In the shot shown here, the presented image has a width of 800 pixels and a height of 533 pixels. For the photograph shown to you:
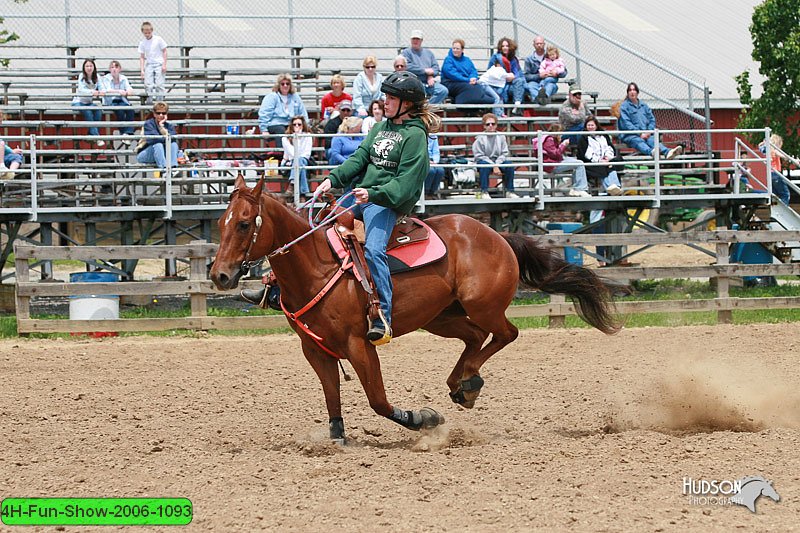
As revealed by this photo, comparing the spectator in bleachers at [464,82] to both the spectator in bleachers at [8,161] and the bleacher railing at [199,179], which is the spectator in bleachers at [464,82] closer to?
the bleacher railing at [199,179]

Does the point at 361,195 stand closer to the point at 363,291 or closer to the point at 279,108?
the point at 363,291

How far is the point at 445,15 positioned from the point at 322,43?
278cm

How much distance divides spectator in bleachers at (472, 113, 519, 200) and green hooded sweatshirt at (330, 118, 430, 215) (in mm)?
8906

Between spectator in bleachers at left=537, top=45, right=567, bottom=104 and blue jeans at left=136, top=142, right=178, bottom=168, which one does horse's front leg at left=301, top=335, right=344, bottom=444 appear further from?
spectator in bleachers at left=537, top=45, right=567, bottom=104

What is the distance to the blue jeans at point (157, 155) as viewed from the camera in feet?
52.4

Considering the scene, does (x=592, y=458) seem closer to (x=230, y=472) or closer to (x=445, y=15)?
(x=230, y=472)

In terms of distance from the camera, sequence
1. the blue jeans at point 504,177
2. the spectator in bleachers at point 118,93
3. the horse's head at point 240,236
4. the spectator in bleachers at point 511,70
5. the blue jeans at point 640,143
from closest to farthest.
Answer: the horse's head at point 240,236 → the blue jeans at point 504,177 → the blue jeans at point 640,143 → the spectator in bleachers at point 118,93 → the spectator in bleachers at point 511,70

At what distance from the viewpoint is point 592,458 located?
6852mm

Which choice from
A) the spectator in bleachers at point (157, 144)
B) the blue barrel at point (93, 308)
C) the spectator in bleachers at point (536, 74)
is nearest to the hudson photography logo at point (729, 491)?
the blue barrel at point (93, 308)

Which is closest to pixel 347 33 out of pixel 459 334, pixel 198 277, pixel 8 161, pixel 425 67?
pixel 425 67

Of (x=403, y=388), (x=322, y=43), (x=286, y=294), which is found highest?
(x=322, y=43)

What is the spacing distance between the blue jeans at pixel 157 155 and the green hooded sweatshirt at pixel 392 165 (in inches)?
343

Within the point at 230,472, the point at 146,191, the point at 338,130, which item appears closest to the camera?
the point at 230,472

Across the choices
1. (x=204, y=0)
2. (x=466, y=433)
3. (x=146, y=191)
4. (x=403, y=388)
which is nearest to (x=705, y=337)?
(x=403, y=388)
